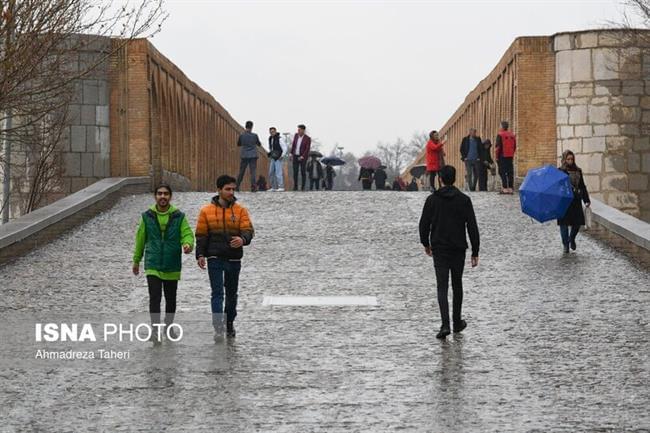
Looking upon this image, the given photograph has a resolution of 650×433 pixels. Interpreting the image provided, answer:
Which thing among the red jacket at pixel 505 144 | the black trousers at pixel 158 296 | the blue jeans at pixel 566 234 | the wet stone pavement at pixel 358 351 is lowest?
the wet stone pavement at pixel 358 351

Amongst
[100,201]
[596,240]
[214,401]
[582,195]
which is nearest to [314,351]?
[214,401]

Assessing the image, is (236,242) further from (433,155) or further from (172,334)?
(433,155)

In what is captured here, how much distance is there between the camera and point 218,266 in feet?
41.8

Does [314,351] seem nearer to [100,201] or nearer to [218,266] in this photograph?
[218,266]

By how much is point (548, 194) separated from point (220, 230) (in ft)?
26.4

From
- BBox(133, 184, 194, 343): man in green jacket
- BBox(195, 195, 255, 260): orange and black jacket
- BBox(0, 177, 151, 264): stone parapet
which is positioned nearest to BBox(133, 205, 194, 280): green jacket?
BBox(133, 184, 194, 343): man in green jacket

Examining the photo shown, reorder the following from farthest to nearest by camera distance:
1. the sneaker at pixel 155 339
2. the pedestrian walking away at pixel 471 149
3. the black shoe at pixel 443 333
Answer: the pedestrian walking away at pixel 471 149 < the black shoe at pixel 443 333 < the sneaker at pixel 155 339

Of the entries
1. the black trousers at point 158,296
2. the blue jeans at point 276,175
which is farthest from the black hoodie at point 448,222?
the blue jeans at point 276,175

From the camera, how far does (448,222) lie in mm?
12859

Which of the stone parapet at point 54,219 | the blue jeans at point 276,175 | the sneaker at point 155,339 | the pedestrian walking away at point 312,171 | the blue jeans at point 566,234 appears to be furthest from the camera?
the pedestrian walking away at point 312,171

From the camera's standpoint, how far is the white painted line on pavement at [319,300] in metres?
15.1

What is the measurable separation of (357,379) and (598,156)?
24795 mm

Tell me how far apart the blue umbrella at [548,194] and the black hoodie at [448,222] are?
272 inches

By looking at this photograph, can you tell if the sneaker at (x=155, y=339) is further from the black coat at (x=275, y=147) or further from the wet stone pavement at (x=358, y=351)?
the black coat at (x=275, y=147)
